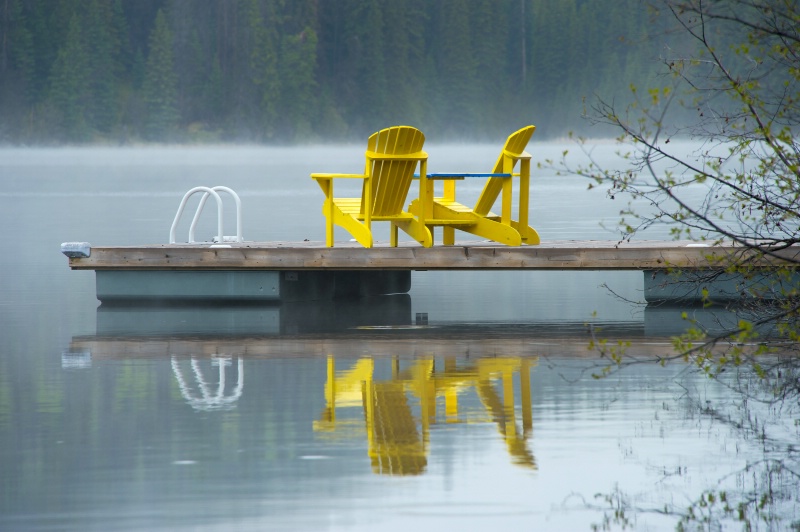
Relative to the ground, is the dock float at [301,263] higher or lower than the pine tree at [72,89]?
lower

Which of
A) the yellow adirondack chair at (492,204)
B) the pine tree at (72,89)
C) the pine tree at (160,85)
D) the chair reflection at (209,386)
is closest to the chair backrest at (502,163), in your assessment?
the yellow adirondack chair at (492,204)

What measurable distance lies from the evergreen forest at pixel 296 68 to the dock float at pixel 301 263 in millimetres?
74566

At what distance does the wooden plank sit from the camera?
959 centimetres

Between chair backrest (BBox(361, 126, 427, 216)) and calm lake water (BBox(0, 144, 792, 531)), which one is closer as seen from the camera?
calm lake water (BBox(0, 144, 792, 531))

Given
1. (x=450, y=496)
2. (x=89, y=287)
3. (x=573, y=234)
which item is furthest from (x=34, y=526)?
(x=573, y=234)

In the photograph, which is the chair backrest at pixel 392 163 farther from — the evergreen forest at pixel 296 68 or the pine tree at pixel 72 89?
the pine tree at pixel 72 89

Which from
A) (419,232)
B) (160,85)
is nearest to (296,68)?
(160,85)

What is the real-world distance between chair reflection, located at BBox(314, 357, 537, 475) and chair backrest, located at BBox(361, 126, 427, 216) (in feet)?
7.59

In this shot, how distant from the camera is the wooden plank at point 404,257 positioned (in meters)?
9.59

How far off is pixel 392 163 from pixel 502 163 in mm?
911

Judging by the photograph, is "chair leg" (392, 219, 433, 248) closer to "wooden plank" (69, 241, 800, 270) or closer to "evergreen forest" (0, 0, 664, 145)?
"wooden plank" (69, 241, 800, 270)

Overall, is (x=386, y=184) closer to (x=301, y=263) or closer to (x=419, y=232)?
(x=419, y=232)

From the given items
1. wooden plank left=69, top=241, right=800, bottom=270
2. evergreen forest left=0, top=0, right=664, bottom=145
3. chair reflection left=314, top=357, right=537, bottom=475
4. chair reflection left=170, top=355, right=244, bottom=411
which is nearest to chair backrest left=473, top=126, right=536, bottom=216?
wooden plank left=69, top=241, right=800, bottom=270

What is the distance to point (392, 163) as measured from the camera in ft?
31.1
